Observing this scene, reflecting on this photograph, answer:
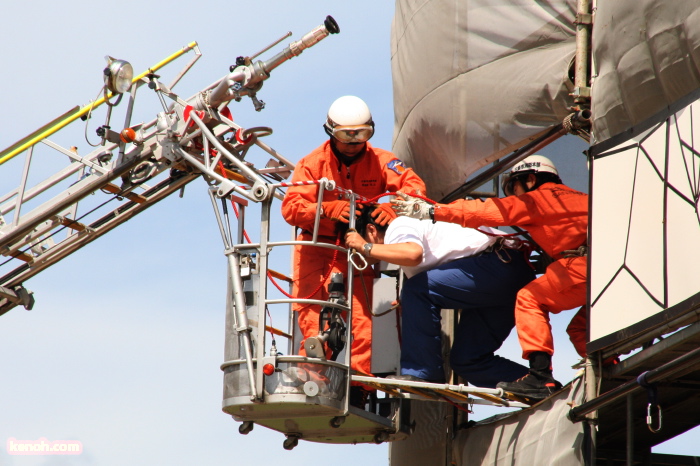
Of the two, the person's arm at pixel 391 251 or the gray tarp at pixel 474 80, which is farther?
the gray tarp at pixel 474 80

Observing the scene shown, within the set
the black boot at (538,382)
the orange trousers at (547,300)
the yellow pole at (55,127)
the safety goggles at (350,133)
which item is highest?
the yellow pole at (55,127)

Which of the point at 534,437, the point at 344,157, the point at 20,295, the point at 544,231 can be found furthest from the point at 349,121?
the point at 20,295

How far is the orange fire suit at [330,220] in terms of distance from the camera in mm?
9711

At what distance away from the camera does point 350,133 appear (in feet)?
33.3

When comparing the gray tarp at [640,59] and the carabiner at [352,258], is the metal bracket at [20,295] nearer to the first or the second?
the carabiner at [352,258]

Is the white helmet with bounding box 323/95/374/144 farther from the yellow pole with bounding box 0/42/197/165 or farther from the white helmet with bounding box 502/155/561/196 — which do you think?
the yellow pole with bounding box 0/42/197/165

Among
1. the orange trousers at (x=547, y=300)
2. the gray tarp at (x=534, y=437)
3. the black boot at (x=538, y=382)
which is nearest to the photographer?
the gray tarp at (x=534, y=437)

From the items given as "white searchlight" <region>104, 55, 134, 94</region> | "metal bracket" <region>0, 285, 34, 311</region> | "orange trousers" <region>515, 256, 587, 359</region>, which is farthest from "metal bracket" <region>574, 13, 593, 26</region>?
"metal bracket" <region>0, 285, 34, 311</region>

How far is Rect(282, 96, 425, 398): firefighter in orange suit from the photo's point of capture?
9734mm

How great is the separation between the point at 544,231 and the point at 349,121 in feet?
6.21

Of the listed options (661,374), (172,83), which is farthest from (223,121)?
(661,374)

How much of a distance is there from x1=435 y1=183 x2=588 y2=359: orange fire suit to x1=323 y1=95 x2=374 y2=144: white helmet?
122 cm

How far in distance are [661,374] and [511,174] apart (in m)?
2.89

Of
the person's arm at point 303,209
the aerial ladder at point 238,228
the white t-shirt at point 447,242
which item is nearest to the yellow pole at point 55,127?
the aerial ladder at point 238,228
